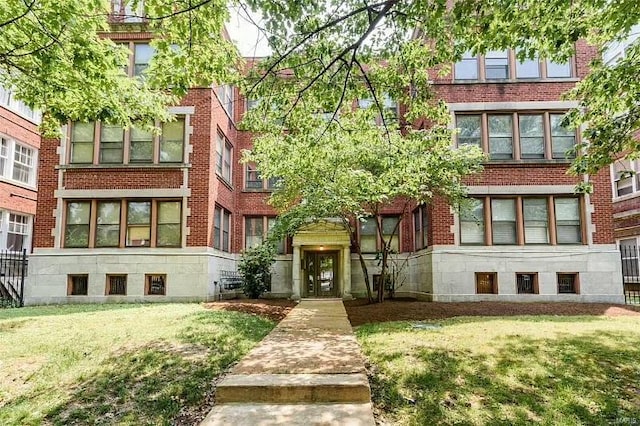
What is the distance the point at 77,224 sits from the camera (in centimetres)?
1436

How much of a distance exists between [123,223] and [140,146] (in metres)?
2.74

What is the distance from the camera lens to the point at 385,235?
715 inches

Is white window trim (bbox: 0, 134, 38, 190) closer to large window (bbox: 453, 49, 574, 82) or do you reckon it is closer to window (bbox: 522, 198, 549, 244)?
large window (bbox: 453, 49, 574, 82)

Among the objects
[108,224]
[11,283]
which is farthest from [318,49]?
[11,283]

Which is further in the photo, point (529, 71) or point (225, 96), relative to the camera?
point (225, 96)

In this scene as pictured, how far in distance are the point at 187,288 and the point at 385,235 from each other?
8.61m

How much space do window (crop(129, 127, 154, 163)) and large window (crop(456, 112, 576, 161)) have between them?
10.8 meters

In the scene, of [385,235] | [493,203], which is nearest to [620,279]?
[493,203]

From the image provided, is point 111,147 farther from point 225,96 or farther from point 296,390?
point 296,390

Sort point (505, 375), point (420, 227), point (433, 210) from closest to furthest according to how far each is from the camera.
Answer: point (505, 375)
point (433, 210)
point (420, 227)

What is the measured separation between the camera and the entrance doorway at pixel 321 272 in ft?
60.6

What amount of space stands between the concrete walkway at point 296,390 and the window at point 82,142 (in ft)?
39.1

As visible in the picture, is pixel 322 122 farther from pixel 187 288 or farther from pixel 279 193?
pixel 187 288

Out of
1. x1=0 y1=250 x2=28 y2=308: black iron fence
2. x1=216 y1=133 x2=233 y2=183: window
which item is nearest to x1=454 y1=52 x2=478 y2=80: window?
x1=216 y1=133 x2=233 y2=183: window
